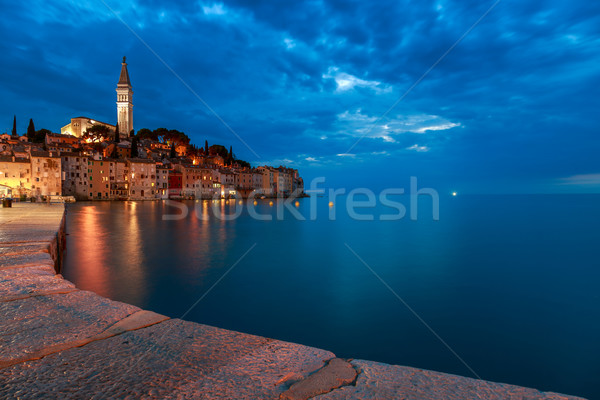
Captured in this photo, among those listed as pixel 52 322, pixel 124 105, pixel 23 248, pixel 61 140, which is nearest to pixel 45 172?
pixel 61 140

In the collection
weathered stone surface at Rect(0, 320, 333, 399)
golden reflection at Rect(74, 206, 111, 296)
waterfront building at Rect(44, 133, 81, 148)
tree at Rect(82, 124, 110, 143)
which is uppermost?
tree at Rect(82, 124, 110, 143)

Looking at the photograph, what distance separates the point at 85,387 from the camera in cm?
221

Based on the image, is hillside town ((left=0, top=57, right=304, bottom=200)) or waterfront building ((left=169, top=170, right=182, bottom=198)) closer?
hillside town ((left=0, top=57, right=304, bottom=200))

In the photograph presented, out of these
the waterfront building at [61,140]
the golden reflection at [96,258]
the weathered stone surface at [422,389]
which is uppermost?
the waterfront building at [61,140]

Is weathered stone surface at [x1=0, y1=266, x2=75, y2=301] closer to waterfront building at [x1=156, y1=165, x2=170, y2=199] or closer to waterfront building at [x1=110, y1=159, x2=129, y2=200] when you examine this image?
waterfront building at [x1=110, y1=159, x2=129, y2=200]

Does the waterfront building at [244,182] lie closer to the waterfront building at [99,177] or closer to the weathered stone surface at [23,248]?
the waterfront building at [99,177]

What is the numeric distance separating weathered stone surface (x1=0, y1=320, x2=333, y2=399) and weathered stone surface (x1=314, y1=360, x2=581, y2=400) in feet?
1.32

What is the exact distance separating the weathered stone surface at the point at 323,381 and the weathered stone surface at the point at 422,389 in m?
0.06

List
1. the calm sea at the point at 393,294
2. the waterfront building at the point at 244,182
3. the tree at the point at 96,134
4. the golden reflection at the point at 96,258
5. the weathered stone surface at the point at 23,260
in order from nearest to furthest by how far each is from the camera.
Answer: the weathered stone surface at the point at 23,260, the calm sea at the point at 393,294, the golden reflection at the point at 96,258, the tree at the point at 96,134, the waterfront building at the point at 244,182

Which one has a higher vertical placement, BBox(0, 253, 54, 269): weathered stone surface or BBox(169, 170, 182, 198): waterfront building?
BBox(169, 170, 182, 198): waterfront building

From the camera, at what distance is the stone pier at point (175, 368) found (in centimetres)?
220

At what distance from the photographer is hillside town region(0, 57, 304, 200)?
6081 centimetres

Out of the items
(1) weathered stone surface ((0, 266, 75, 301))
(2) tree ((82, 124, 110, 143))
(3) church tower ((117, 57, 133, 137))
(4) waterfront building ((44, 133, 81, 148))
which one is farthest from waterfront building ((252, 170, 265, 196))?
(1) weathered stone surface ((0, 266, 75, 301))

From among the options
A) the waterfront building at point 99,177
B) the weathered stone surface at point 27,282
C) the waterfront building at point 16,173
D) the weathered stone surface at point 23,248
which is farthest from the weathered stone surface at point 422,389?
the waterfront building at point 99,177
